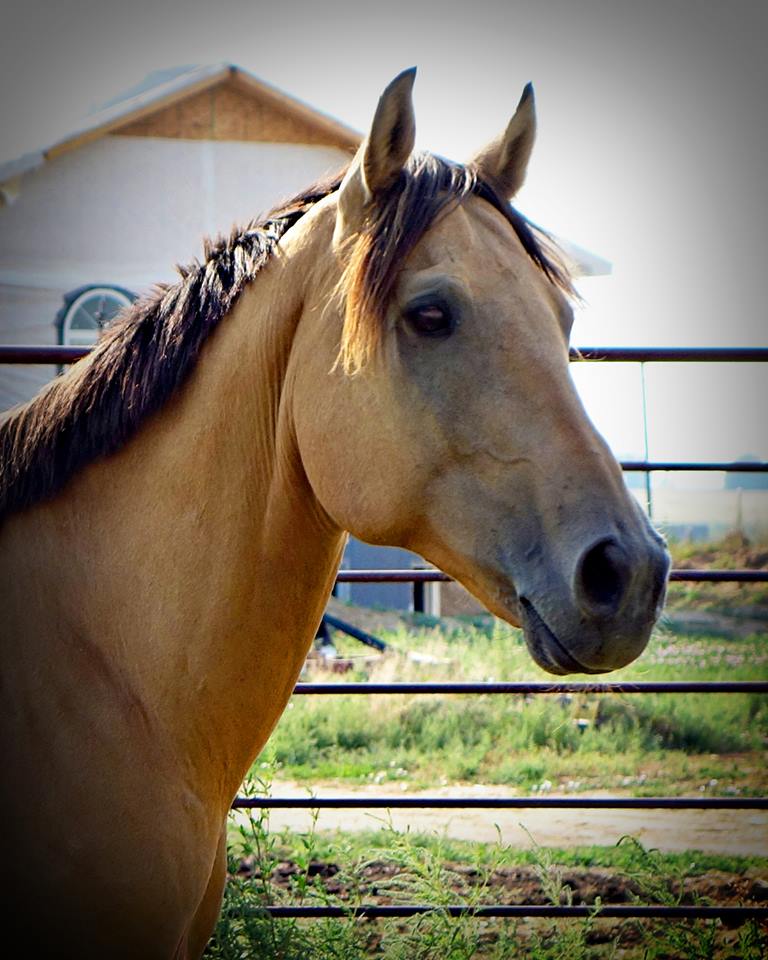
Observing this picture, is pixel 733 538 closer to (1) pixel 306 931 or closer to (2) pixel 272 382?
(1) pixel 306 931

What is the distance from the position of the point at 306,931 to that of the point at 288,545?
184cm

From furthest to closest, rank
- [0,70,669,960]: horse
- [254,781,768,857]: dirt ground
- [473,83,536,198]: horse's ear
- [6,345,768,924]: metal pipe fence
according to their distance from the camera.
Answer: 1. [254,781,768,857]: dirt ground
2. [6,345,768,924]: metal pipe fence
3. [473,83,536,198]: horse's ear
4. [0,70,669,960]: horse

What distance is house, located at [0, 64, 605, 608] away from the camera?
14359 millimetres

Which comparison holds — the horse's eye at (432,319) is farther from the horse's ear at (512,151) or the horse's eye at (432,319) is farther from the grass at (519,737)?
the grass at (519,737)

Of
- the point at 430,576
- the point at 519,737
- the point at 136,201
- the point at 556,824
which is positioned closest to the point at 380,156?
the point at 430,576

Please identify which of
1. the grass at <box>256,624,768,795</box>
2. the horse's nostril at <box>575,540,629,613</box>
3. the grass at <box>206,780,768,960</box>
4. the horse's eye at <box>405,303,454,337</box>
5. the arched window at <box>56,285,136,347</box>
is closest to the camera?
the horse's nostril at <box>575,540,629,613</box>

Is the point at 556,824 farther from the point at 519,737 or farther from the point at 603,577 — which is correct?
the point at 603,577

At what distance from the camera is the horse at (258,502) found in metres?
1.79

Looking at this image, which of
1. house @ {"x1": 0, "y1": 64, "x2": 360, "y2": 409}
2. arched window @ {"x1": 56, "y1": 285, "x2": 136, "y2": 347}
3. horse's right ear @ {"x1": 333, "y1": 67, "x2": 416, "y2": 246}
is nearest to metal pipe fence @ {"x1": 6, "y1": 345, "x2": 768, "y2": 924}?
horse's right ear @ {"x1": 333, "y1": 67, "x2": 416, "y2": 246}

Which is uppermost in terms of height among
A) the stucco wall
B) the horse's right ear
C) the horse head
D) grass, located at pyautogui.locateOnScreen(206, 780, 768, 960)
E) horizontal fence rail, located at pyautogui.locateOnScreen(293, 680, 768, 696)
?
the stucco wall

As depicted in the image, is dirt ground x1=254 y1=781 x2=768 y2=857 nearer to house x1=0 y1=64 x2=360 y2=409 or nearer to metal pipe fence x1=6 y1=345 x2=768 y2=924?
metal pipe fence x1=6 y1=345 x2=768 y2=924

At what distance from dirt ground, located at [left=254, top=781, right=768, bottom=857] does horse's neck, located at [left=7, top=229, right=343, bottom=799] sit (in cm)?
311

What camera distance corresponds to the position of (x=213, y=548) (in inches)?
79.7

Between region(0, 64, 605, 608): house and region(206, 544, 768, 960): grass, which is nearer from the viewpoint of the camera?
region(206, 544, 768, 960): grass
